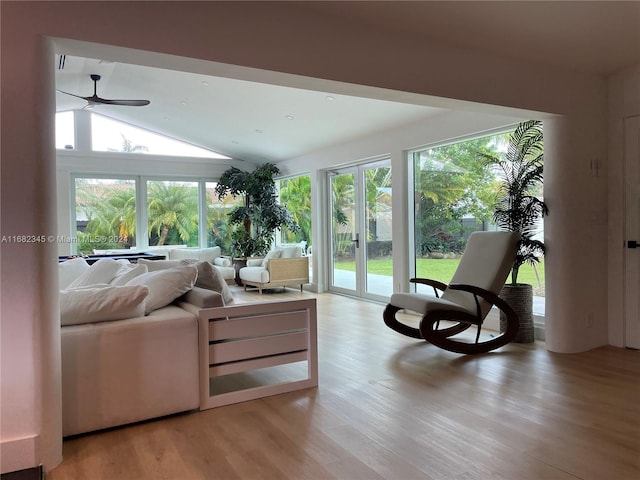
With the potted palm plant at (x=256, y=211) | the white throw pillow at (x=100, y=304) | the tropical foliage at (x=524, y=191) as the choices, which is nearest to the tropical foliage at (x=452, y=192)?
the tropical foliage at (x=524, y=191)

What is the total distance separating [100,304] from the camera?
8.57ft

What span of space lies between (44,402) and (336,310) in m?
4.33

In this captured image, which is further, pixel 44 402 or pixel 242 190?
pixel 242 190

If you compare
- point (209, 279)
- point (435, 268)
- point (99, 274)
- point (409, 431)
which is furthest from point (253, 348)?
point (435, 268)

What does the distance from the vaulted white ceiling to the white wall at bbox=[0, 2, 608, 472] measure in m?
0.14

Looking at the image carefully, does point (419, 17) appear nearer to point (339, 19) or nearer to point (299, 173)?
point (339, 19)

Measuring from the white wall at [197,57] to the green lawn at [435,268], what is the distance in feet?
2.26

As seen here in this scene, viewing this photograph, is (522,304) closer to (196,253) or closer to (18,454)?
(18,454)

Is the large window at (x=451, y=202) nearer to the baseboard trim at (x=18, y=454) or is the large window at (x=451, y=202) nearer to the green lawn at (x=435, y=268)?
the green lawn at (x=435, y=268)

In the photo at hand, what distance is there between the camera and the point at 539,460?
Answer: 2.12m

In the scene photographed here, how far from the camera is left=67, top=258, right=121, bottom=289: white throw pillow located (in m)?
3.60

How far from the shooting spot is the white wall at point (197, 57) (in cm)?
203

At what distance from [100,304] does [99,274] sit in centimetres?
113

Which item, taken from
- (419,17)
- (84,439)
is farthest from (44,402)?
(419,17)
